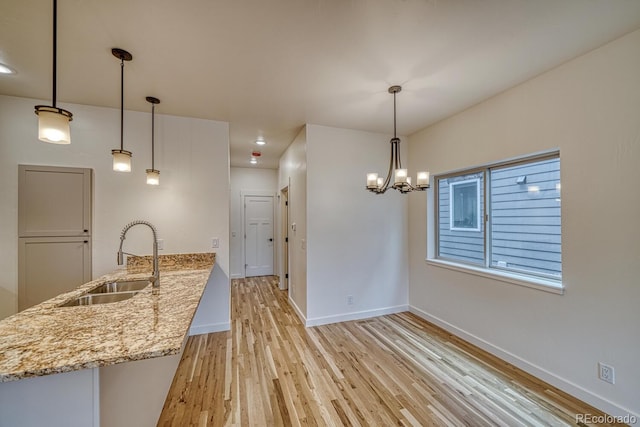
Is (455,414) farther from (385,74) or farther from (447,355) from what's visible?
(385,74)

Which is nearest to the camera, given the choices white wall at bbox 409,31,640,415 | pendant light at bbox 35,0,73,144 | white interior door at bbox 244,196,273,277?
pendant light at bbox 35,0,73,144

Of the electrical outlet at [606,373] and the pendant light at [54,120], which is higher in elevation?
the pendant light at [54,120]

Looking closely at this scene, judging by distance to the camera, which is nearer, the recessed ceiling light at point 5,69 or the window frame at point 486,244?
the recessed ceiling light at point 5,69

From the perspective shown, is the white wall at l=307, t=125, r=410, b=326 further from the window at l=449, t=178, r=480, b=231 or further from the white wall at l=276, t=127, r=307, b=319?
the window at l=449, t=178, r=480, b=231

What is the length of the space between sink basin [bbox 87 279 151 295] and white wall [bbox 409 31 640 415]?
3.38 meters

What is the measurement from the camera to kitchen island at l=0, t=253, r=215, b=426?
37.3 inches

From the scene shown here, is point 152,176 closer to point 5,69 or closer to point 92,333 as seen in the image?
point 5,69

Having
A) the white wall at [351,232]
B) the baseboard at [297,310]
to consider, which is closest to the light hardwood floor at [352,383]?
the baseboard at [297,310]

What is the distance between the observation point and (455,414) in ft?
6.12

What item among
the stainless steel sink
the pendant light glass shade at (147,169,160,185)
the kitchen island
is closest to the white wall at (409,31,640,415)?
the kitchen island

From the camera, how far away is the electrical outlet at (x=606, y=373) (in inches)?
72.2

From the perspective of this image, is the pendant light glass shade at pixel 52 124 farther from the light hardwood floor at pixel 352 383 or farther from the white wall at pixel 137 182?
the light hardwood floor at pixel 352 383

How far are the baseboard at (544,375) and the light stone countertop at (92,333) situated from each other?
290 cm

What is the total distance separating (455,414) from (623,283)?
1.51m
